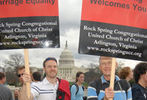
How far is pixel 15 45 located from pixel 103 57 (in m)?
1.40

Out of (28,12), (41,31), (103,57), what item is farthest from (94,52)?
(28,12)

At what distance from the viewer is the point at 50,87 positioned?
14.4ft

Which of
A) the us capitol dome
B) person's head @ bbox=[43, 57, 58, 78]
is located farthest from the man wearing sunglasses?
the us capitol dome

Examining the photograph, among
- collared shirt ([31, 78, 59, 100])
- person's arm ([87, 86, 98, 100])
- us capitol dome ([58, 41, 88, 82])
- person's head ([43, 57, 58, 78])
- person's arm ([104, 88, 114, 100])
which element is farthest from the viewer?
us capitol dome ([58, 41, 88, 82])

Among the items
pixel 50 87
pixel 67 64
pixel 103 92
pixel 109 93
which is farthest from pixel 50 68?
pixel 67 64

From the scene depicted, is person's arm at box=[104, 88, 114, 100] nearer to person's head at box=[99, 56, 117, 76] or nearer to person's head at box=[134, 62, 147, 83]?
person's head at box=[99, 56, 117, 76]

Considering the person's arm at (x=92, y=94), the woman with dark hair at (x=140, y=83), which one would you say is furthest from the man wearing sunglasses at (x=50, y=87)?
the woman with dark hair at (x=140, y=83)

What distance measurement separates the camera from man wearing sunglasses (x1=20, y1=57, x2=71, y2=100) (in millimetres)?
4305

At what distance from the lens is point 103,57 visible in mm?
4199

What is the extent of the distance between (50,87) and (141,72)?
150 cm

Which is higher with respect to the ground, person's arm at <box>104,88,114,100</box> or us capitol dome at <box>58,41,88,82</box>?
person's arm at <box>104,88,114,100</box>

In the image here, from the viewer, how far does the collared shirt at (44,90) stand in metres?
4.29

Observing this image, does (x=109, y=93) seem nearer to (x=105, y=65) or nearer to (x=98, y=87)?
(x=98, y=87)

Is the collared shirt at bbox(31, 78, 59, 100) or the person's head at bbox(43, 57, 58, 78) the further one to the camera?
the person's head at bbox(43, 57, 58, 78)
